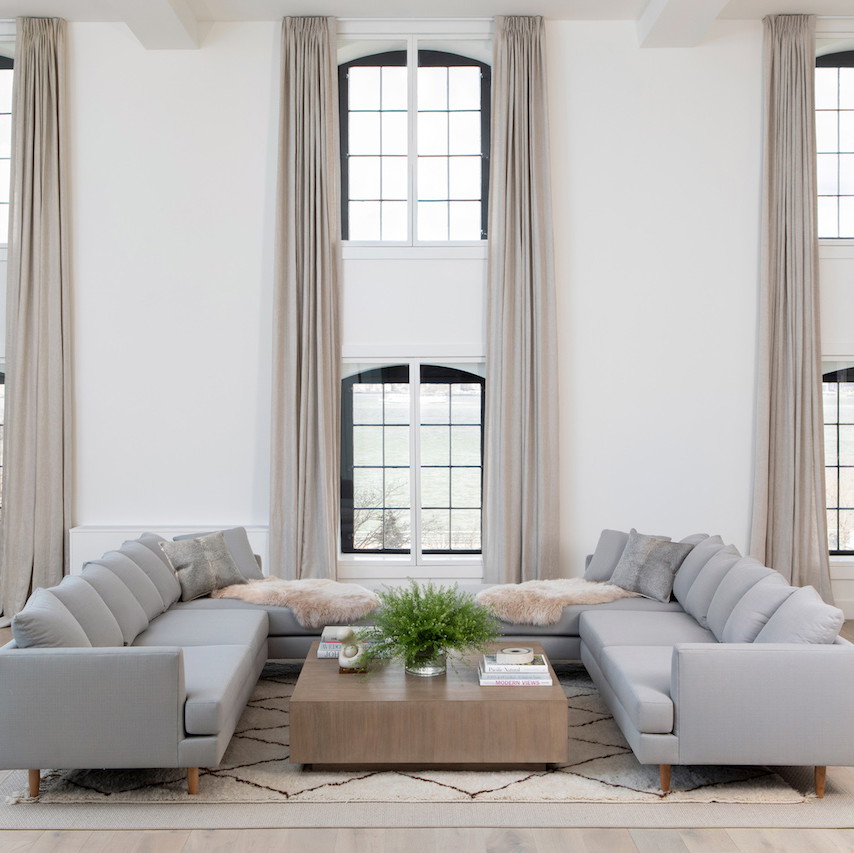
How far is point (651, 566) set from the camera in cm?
501

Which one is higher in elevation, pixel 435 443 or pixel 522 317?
pixel 522 317

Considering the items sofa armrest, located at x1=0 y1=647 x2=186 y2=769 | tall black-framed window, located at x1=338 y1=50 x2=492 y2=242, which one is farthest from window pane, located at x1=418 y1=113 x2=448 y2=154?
sofa armrest, located at x1=0 y1=647 x2=186 y2=769

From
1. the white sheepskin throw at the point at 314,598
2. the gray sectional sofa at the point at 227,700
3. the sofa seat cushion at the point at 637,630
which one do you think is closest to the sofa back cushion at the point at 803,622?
the gray sectional sofa at the point at 227,700

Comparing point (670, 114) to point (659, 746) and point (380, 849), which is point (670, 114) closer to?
point (659, 746)

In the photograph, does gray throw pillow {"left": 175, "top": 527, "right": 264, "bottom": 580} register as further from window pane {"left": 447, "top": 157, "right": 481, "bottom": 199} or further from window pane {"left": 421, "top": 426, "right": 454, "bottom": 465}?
window pane {"left": 447, "top": 157, "right": 481, "bottom": 199}

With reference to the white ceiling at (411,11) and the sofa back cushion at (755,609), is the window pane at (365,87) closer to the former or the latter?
the white ceiling at (411,11)

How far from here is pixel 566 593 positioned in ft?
16.2

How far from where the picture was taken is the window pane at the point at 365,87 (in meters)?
6.41

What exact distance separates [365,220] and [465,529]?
2.51m

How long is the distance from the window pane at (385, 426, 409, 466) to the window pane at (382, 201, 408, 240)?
1.50 meters

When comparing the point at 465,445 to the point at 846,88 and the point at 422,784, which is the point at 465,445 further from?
the point at 846,88

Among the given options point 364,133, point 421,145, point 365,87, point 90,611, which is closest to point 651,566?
point 90,611

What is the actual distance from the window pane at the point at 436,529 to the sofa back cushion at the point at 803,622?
312 cm

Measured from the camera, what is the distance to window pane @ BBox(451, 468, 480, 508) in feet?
21.2
